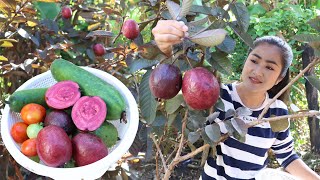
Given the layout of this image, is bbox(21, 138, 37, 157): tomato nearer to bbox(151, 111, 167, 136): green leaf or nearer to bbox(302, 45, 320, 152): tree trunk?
bbox(151, 111, 167, 136): green leaf

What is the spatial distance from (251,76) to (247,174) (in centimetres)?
34

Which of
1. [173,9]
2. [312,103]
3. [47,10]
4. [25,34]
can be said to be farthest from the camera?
[312,103]

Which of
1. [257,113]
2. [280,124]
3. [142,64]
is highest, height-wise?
[142,64]

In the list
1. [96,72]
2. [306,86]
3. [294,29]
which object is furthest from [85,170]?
[294,29]

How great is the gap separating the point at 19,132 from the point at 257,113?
2.61 ft

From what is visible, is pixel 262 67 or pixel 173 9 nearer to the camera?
pixel 173 9

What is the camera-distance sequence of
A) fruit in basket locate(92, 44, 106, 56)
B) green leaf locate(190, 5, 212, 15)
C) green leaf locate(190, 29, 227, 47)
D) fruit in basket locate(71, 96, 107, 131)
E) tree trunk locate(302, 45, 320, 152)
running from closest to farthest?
1. green leaf locate(190, 29, 227, 47)
2. fruit in basket locate(71, 96, 107, 131)
3. green leaf locate(190, 5, 212, 15)
4. fruit in basket locate(92, 44, 106, 56)
5. tree trunk locate(302, 45, 320, 152)

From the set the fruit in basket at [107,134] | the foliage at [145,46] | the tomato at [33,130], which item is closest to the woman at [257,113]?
the foliage at [145,46]

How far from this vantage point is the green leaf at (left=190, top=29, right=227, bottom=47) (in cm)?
80

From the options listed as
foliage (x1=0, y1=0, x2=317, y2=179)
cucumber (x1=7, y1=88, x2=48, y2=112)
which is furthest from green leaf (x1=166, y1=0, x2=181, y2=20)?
cucumber (x1=7, y1=88, x2=48, y2=112)

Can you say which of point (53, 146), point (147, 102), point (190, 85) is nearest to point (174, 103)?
point (147, 102)

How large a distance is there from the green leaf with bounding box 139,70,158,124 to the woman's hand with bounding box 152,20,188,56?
0.54 ft

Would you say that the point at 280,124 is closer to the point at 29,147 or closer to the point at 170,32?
the point at 170,32

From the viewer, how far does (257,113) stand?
145 centimetres
